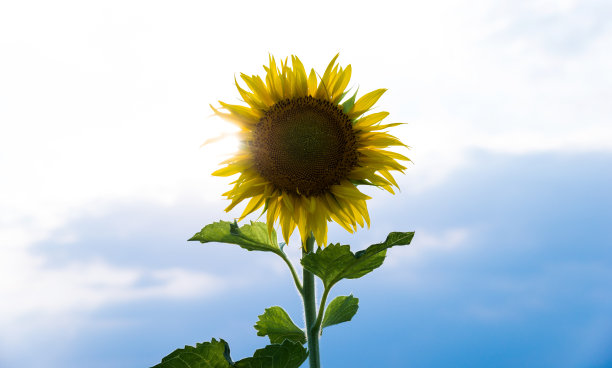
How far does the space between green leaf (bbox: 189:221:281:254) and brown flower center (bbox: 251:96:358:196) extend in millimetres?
335

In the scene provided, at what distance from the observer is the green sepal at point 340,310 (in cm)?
352

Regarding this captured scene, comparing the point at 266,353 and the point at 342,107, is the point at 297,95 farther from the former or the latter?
the point at 266,353

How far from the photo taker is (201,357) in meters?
2.92

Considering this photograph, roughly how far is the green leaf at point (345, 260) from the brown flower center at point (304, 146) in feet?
1.98

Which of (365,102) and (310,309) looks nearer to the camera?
(310,309)

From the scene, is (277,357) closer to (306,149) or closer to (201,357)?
(201,357)

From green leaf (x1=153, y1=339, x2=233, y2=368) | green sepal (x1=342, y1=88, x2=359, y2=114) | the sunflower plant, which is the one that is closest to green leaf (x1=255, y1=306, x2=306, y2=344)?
the sunflower plant

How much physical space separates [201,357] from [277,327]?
70cm

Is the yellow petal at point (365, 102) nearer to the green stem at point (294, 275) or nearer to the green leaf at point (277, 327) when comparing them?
the green stem at point (294, 275)

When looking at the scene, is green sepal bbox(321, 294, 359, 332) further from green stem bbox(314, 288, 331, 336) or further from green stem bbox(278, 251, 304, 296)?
green stem bbox(278, 251, 304, 296)

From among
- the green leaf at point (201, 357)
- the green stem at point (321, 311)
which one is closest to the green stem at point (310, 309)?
the green stem at point (321, 311)

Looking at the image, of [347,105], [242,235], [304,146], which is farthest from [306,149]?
[242,235]

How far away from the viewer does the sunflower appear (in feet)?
12.0

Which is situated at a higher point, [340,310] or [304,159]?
[304,159]
